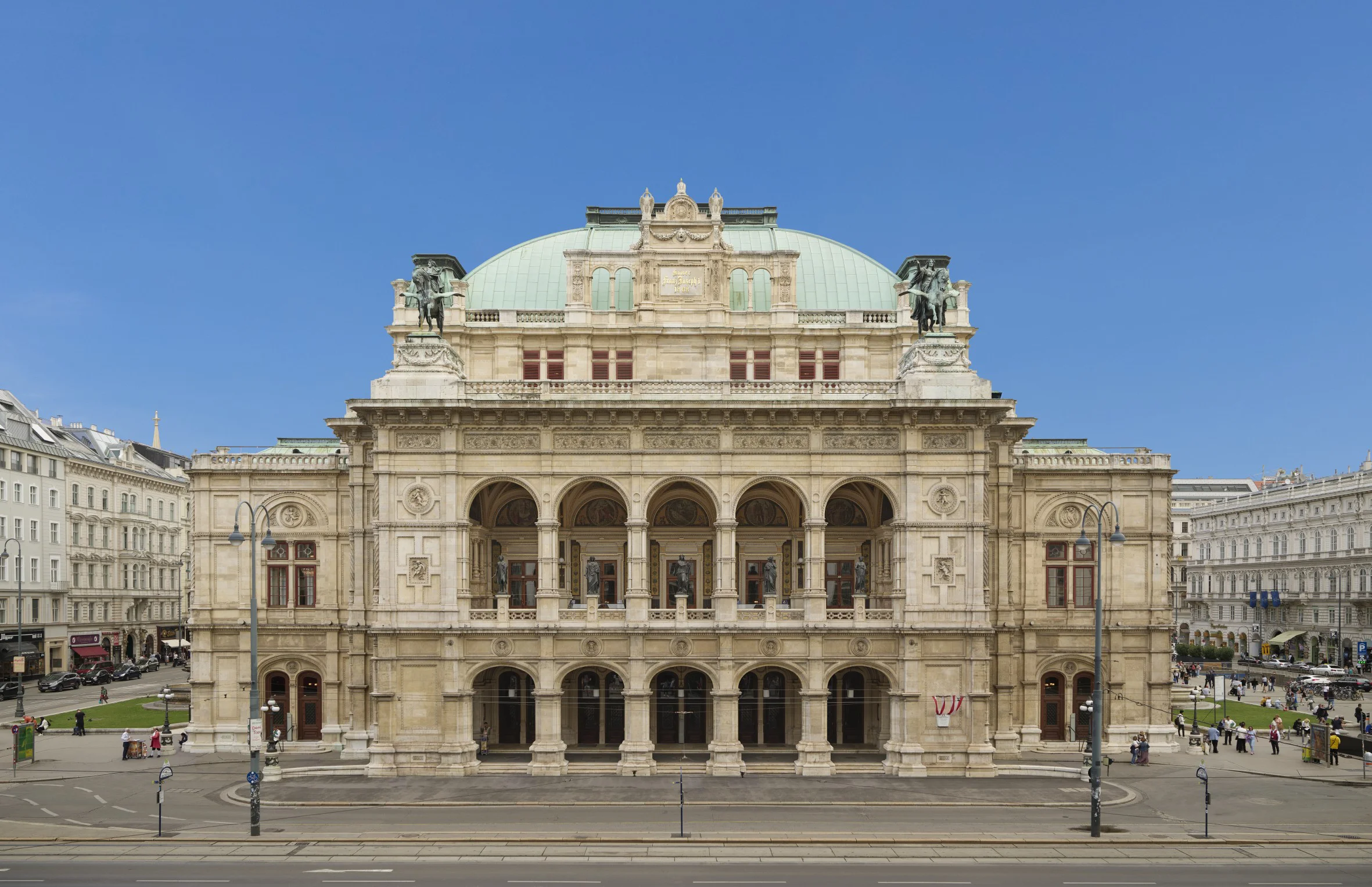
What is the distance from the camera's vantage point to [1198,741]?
171 feet

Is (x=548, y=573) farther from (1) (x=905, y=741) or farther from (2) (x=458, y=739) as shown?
(1) (x=905, y=741)

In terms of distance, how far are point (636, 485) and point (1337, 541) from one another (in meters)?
84.2

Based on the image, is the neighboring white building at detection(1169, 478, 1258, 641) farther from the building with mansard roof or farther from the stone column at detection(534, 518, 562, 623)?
the stone column at detection(534, 518, 562, 623)

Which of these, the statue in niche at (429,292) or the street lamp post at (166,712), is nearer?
the statue in niche at (429,292)

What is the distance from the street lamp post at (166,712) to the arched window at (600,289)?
28358 mm

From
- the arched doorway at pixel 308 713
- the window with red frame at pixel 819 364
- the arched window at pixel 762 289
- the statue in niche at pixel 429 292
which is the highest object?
the arched window at pixel 762 289

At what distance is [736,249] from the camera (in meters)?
54.0

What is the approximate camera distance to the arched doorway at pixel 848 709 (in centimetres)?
4922

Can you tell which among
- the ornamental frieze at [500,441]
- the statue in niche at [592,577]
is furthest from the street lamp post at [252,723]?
the statue in niche at [592,577]

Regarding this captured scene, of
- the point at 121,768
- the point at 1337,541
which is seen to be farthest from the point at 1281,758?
the point at 1337,541

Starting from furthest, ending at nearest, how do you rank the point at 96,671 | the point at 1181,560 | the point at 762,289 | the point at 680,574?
the point at 1181,560, the point at 96,671, the point at 762,289, the point at 680,574

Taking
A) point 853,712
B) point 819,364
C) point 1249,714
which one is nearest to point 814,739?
point 853,712

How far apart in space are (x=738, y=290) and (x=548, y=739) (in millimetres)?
21972

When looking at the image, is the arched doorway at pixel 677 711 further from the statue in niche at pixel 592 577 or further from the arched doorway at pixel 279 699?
the arched doorway at pixel 279 699
